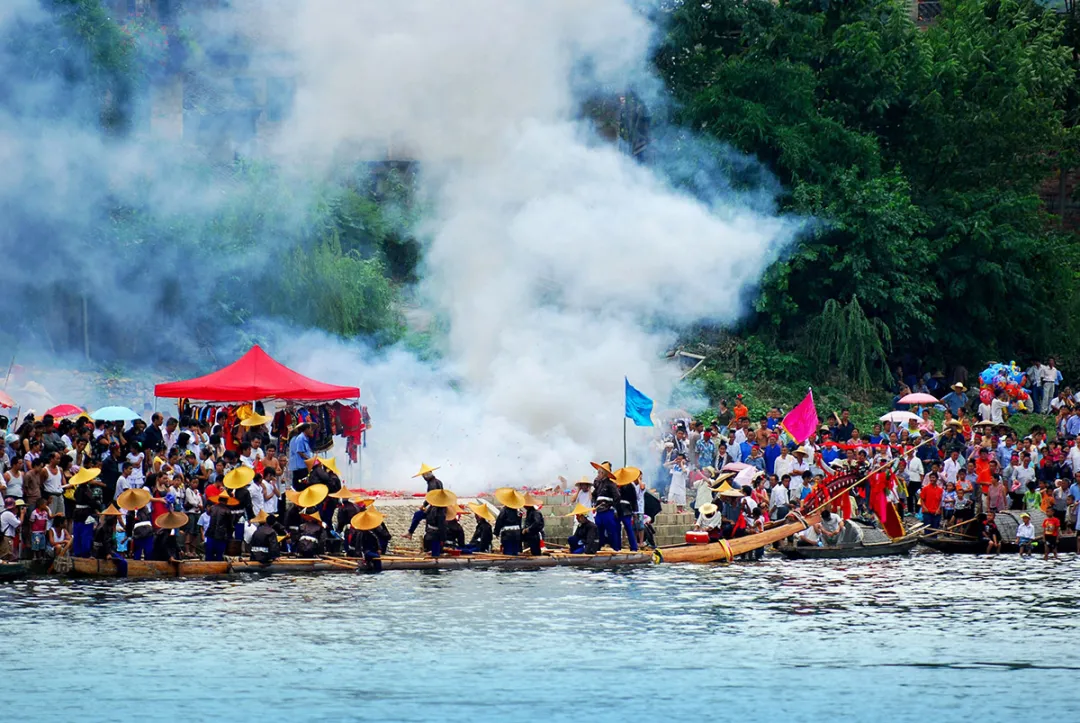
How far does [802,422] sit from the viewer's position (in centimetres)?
3039

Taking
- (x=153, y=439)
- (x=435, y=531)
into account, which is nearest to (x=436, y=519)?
(x=435, y=531)

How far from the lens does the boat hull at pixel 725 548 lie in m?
26.3

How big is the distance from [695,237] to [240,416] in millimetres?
12850

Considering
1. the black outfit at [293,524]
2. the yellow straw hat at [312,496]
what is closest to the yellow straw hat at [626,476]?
the yellow straw hat at [312,496]

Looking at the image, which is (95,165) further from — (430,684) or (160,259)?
(430,684)

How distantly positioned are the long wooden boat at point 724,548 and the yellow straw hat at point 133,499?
7.87m

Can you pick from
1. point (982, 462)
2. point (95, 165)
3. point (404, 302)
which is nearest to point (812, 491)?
point (982, 462)

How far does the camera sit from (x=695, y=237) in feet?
125

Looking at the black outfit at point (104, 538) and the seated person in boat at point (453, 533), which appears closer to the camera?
the black outfit at point (104, 538)

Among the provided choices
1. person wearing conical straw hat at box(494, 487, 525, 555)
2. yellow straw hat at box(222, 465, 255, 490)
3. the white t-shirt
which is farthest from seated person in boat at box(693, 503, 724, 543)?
the white t-shirt

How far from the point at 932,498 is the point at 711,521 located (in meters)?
4.48

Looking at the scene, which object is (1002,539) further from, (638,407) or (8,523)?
(8,523)

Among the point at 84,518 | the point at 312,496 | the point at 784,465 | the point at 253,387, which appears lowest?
the point at 84,518

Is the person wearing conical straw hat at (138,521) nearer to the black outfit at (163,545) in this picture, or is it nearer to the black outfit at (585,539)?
the black outfit at (163,545)
